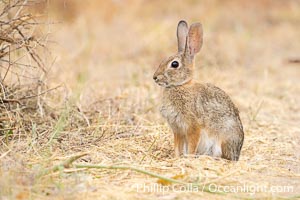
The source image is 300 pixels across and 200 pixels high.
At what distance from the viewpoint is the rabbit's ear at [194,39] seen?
209 inches

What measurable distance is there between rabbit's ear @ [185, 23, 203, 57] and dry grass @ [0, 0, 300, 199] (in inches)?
30.0

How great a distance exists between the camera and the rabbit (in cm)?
499

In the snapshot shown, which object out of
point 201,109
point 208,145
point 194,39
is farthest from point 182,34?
point 208,145

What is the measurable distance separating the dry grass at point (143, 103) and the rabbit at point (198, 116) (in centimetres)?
17

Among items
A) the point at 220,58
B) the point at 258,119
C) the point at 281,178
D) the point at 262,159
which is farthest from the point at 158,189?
the point at 220,58

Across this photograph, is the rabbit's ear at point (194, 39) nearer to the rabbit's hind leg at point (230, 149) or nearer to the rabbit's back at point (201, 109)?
the rabbit's back at point (201, 109)

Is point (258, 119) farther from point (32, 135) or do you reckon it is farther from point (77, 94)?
point (32, 135)

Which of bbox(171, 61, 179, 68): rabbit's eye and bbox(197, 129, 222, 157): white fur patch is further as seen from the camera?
bbox(171, 61, 179, 68): rabbit's eye

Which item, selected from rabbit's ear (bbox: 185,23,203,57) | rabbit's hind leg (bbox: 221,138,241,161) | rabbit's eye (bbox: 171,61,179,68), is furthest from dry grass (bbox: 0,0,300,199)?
rabbit's ear (bbox: 185,23,203,57)

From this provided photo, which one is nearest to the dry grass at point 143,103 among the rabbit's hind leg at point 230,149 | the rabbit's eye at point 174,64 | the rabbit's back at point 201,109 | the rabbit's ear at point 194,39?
the rabbit's hind leg at point 230,149

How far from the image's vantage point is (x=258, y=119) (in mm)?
6586

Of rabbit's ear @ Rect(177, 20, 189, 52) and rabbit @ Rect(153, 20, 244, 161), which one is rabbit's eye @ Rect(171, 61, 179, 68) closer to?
rabbit @ Rect(153, 20, 244, 161)

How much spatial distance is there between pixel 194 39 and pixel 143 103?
4.47 ft

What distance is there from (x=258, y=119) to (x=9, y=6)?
2.64 m
